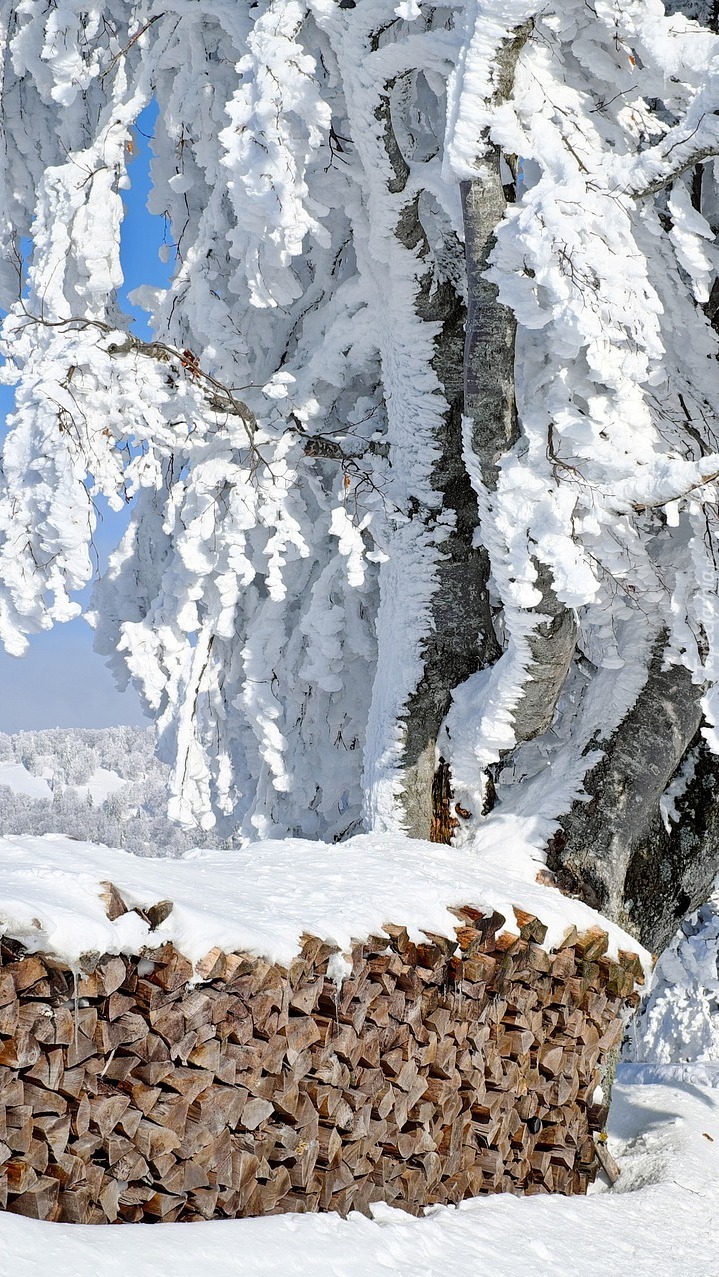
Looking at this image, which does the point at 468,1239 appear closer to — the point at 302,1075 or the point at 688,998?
the point at 302,1075

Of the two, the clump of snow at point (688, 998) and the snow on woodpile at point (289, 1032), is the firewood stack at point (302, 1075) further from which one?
the clump of snow at point (688, 998)

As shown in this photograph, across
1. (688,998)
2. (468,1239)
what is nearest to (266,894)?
(468,1239)

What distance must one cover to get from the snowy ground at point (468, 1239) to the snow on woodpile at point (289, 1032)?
0.13m

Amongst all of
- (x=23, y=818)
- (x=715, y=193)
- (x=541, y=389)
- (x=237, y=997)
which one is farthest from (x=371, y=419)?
(x=23, y=818)

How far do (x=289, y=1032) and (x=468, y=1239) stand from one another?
3.12 ft

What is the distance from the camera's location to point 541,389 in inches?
163

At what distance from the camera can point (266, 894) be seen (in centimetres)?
332

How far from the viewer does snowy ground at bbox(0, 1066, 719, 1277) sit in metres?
Answer: 2.27

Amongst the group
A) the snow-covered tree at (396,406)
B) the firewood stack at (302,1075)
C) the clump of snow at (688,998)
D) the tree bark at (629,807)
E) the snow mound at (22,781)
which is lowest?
the snow mound at (22,781)

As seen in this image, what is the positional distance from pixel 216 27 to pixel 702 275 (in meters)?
3.29

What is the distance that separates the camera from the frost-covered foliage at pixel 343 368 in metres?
3.82

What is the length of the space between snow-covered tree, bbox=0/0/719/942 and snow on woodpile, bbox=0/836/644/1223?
3.48 feet

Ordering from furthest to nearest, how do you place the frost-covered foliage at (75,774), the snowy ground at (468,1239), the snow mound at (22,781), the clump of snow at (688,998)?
the snow mound at (22,781)
the frost-covered foliage at (75,774)
the clump of snow at (688,998)
the snowy ground at (468,1239)

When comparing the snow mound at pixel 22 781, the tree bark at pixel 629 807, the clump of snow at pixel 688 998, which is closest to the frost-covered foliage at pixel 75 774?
the snow mound at pixel 22 781
